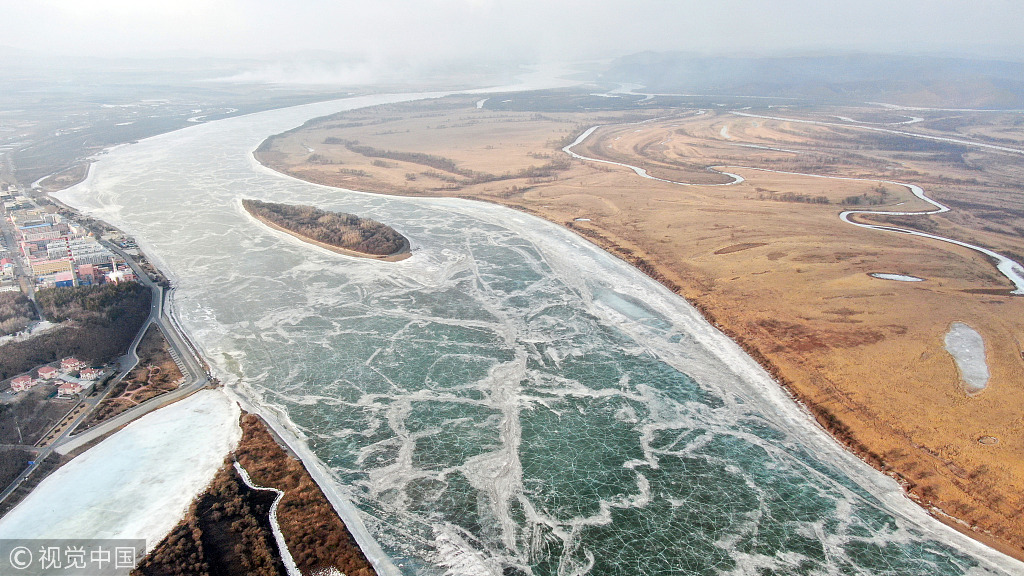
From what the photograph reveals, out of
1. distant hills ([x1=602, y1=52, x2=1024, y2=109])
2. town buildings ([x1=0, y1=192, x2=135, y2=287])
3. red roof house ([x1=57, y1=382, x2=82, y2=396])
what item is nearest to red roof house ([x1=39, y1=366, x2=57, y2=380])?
red roof house ([x1=57, y1=382, x2=82, y2=396])

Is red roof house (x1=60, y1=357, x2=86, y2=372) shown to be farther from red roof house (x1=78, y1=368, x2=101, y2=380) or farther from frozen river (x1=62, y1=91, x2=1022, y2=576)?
frozen river (x1=62, y1=91, x2=1022, y2=576)

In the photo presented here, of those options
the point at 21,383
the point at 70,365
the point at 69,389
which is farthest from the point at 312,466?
the point at 21,383

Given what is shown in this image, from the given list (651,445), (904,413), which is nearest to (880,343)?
(904,413)

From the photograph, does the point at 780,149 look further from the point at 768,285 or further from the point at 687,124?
the point at 768,285

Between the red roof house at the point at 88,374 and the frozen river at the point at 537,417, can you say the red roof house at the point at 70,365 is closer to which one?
the red roof house at the point at 88,374

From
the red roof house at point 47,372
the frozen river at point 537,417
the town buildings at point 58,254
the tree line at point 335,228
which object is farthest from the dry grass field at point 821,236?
the red roof house at point 47,372
